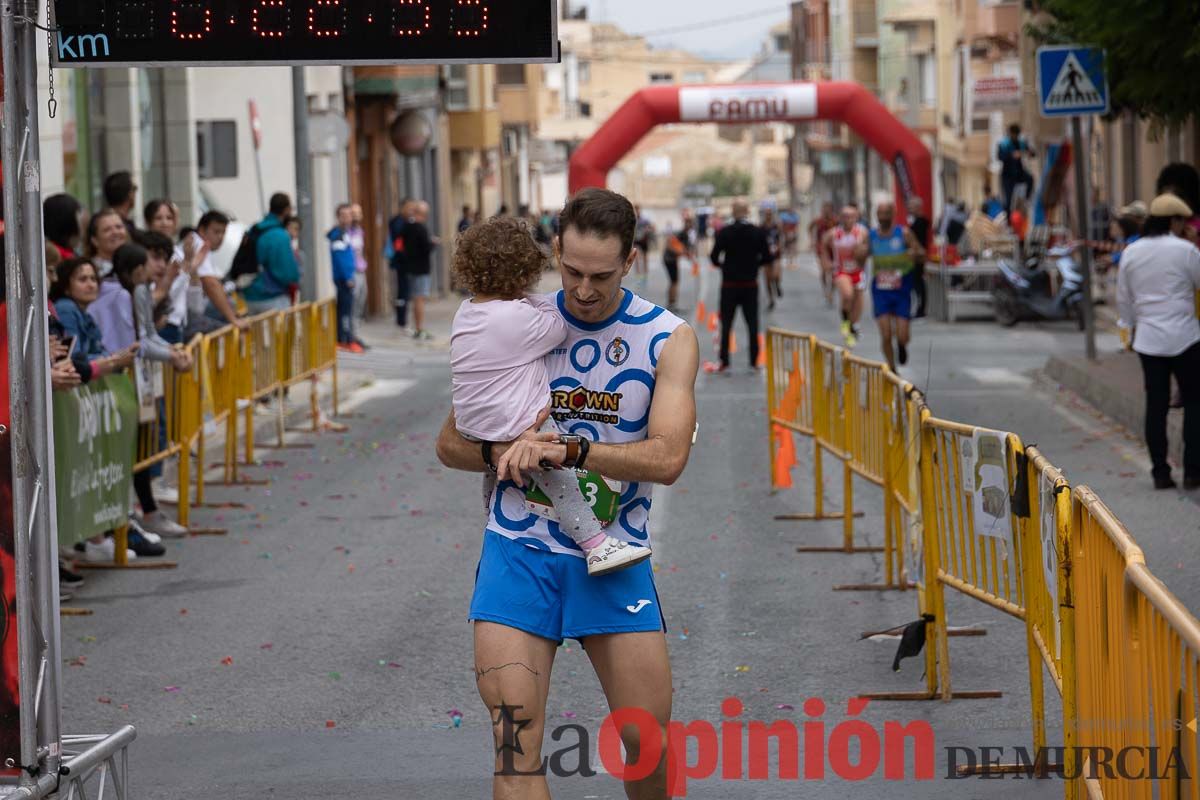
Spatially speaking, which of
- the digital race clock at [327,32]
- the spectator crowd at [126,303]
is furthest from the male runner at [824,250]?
the digital race clock at [327,32]

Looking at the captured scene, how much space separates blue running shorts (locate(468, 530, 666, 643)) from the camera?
16.2 ft

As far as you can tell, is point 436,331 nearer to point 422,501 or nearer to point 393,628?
point 422,501

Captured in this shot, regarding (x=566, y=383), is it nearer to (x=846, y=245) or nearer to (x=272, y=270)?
(x=272, y=270)

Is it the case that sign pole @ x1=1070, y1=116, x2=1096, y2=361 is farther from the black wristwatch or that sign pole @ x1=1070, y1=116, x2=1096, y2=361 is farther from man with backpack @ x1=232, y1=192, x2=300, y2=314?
the black wristwatch

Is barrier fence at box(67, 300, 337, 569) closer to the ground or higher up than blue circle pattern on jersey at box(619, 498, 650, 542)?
closer to the ground

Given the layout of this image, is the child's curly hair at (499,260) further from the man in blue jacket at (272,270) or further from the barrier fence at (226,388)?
the man in blue jacket at (272,270)

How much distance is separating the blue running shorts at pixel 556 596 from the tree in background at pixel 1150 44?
1047 centimetres

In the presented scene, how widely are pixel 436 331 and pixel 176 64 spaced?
26362 mm

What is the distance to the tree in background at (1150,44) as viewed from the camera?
14.9m

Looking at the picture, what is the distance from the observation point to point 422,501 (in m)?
13.5

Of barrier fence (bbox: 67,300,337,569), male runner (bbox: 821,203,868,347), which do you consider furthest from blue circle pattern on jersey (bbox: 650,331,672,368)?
male runner (bbox: 821,203,868,347)

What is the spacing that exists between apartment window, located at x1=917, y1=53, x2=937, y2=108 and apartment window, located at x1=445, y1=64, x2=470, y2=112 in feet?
103

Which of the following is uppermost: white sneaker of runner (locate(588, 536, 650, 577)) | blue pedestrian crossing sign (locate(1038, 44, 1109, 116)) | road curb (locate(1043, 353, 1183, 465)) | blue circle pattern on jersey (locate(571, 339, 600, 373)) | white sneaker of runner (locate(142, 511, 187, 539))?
blue pedestrian crossing sign (locate(1038, 44, 1109, 116))

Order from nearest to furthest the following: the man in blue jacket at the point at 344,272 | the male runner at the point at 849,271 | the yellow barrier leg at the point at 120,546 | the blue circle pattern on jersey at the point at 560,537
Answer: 1. the blue circle pattern on jersey at the point at 560,537
2. the yellow barrier leg at the point at 120,546
3. the man in blue jacket at the point at 344,272
4. the male runner at the point at 849,271
